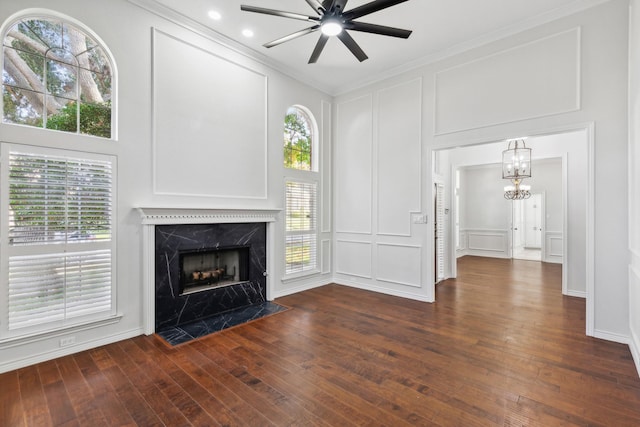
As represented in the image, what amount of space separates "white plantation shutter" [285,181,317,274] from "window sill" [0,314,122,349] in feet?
8.44

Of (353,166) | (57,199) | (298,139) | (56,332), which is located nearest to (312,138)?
(298,139)

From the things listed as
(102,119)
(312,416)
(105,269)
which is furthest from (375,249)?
(102,119)

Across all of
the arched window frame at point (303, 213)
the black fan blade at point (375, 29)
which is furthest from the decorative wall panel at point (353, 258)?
the black fan blade at point (375, 29)

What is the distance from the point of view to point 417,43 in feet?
14.2

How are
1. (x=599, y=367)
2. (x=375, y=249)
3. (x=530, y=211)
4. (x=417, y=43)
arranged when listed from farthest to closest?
(x=530, y=211)
(x=375, y=249)
(x=417, y=43)
(x=599, y=367)

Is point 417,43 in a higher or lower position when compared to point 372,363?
higher

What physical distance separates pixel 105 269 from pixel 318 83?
4501 mm

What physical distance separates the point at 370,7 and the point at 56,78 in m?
3.17

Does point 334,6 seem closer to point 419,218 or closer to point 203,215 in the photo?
point 203,215

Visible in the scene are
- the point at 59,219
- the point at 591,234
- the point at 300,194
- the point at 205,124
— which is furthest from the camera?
the point at 300,194

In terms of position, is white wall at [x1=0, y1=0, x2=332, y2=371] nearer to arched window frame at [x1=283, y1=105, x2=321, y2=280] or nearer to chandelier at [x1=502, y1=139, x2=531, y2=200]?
arched window frame at [x1=283, y1=105, x2=321, y2=280]

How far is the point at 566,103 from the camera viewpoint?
359cm

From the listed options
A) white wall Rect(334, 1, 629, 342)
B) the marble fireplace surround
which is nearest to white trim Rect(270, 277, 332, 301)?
the marble fireplace surround

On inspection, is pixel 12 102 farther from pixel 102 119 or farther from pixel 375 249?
pixel 375 249
